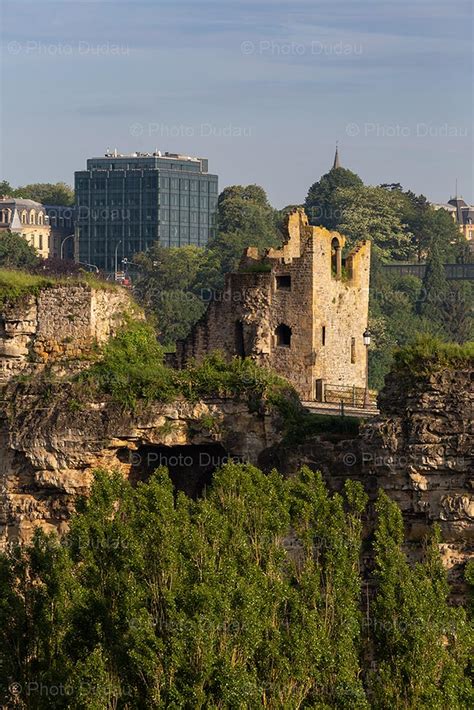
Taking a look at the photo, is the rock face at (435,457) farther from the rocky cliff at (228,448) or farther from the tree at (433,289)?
the tree at (433,289)

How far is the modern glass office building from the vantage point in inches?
6540

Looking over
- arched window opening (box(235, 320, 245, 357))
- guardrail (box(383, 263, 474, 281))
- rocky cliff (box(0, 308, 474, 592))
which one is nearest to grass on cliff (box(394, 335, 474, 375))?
rocky cliff (box(0, 308, 474, 592))

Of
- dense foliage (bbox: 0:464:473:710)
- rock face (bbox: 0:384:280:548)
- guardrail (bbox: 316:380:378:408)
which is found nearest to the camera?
dense foliage (bbox: 0:464:473:710)

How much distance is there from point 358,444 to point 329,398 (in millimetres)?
13232

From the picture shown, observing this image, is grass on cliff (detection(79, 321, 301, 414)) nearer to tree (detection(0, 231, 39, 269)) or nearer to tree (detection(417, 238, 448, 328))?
tree (detection(0, 231, 39, 269))

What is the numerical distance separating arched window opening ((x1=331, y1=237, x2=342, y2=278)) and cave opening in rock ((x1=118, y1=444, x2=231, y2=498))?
44.0 ft

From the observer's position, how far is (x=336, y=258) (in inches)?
2190

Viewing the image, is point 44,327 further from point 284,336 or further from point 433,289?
point 433,289

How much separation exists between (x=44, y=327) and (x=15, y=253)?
63518mm

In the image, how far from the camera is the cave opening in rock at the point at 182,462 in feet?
137

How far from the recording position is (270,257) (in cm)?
5453

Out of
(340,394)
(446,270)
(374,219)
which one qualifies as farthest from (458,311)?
(340,394)

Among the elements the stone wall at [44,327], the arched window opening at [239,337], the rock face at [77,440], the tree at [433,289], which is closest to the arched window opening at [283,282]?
the arched window opening at [239,337]

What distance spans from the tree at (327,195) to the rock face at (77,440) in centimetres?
7988
